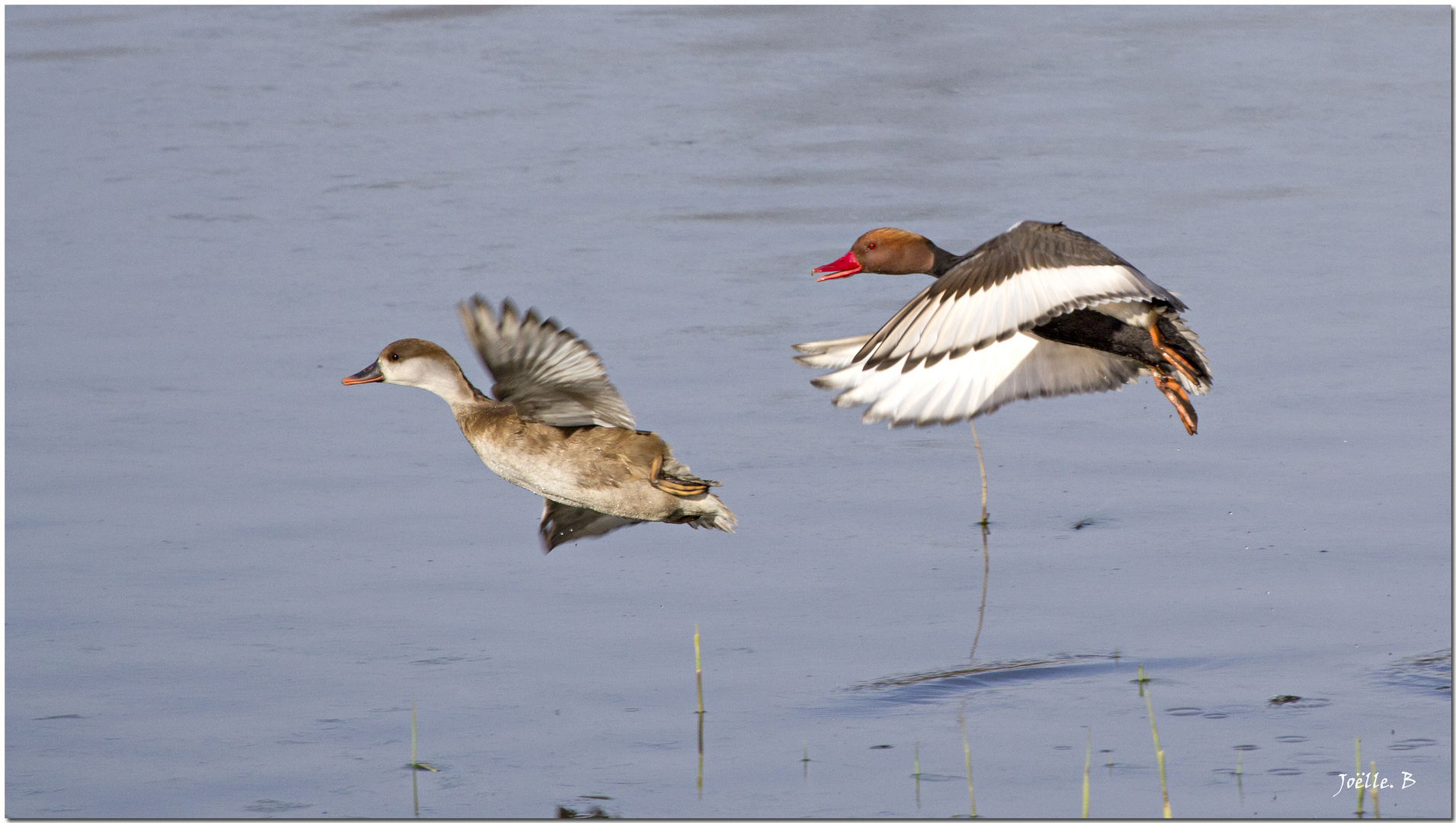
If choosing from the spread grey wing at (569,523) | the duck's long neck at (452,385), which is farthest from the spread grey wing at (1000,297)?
the duck's long neck at (452,385)

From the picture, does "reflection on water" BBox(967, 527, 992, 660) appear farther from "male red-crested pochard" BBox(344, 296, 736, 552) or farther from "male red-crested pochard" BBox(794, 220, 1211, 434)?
"male red-crested pochard" BBox(344, 296, 736, 552)

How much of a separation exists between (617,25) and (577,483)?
31.2 feet

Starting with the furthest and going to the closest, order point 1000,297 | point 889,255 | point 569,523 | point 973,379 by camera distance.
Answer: point 889,255 → point 973,379 → point 569,523 → point 1000,297

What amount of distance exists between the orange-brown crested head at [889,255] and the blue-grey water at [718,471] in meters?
0.75

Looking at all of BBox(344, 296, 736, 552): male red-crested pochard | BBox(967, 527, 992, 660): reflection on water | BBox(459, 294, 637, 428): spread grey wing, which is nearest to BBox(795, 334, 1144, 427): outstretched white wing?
BBox(967, 527, 992, 660): reflection on water

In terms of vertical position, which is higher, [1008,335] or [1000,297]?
[1000,297]

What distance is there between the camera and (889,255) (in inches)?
236

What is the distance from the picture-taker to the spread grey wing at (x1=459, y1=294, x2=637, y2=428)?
455 centimetres

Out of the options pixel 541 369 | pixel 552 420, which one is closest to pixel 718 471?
pixel 552 420

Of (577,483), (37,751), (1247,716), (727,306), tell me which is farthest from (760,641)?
(727,306)

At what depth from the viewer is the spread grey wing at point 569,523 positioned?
526 cm

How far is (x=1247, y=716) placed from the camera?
442 centimetres

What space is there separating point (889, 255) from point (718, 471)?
961 millimetres
